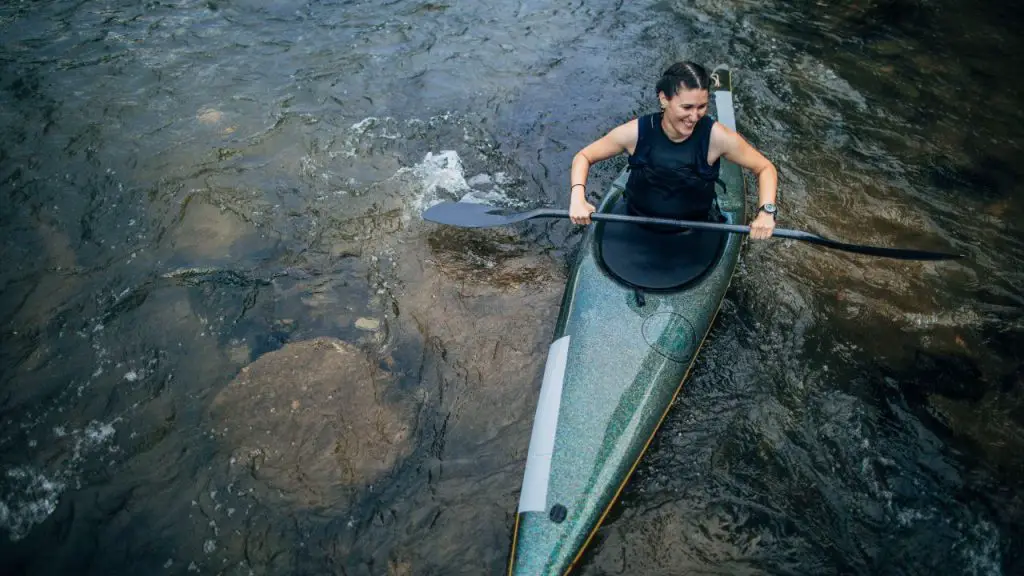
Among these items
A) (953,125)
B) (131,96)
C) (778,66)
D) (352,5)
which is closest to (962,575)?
(953,125)

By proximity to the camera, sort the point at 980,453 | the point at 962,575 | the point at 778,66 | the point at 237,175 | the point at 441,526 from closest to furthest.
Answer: the point at 962,575
the point at 441,526
the point at 980,453
the point at 237,175
the point at 778,66

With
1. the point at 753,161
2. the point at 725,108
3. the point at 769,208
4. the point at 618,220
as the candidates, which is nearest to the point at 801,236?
the point at 769,208

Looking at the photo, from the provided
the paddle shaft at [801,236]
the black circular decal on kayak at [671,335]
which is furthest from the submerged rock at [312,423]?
the paddle shaft at [801,236]

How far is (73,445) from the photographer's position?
11.0ft

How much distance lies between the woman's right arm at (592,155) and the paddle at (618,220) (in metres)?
0.09

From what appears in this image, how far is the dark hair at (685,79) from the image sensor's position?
2.84 metres

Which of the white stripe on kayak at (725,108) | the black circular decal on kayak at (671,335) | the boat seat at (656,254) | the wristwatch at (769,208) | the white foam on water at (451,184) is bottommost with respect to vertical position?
the white foam on water at (451,184)

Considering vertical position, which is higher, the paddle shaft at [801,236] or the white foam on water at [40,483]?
the paddle shaft at [801,236]

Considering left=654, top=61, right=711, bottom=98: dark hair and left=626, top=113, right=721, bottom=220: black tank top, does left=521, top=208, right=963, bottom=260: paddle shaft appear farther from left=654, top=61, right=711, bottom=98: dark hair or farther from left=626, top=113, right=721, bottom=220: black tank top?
left=654, top=61, right=711, bottom=98: dark hair

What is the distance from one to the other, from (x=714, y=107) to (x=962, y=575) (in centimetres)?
413

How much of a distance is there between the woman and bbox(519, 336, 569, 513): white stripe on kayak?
89cm

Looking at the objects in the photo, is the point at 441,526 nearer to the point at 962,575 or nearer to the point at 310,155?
the point at 962,575

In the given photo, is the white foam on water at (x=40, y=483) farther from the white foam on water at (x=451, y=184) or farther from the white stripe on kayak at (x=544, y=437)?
the white foam on water at (x=451, y=184)

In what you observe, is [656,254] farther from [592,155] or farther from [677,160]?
[592,155]
